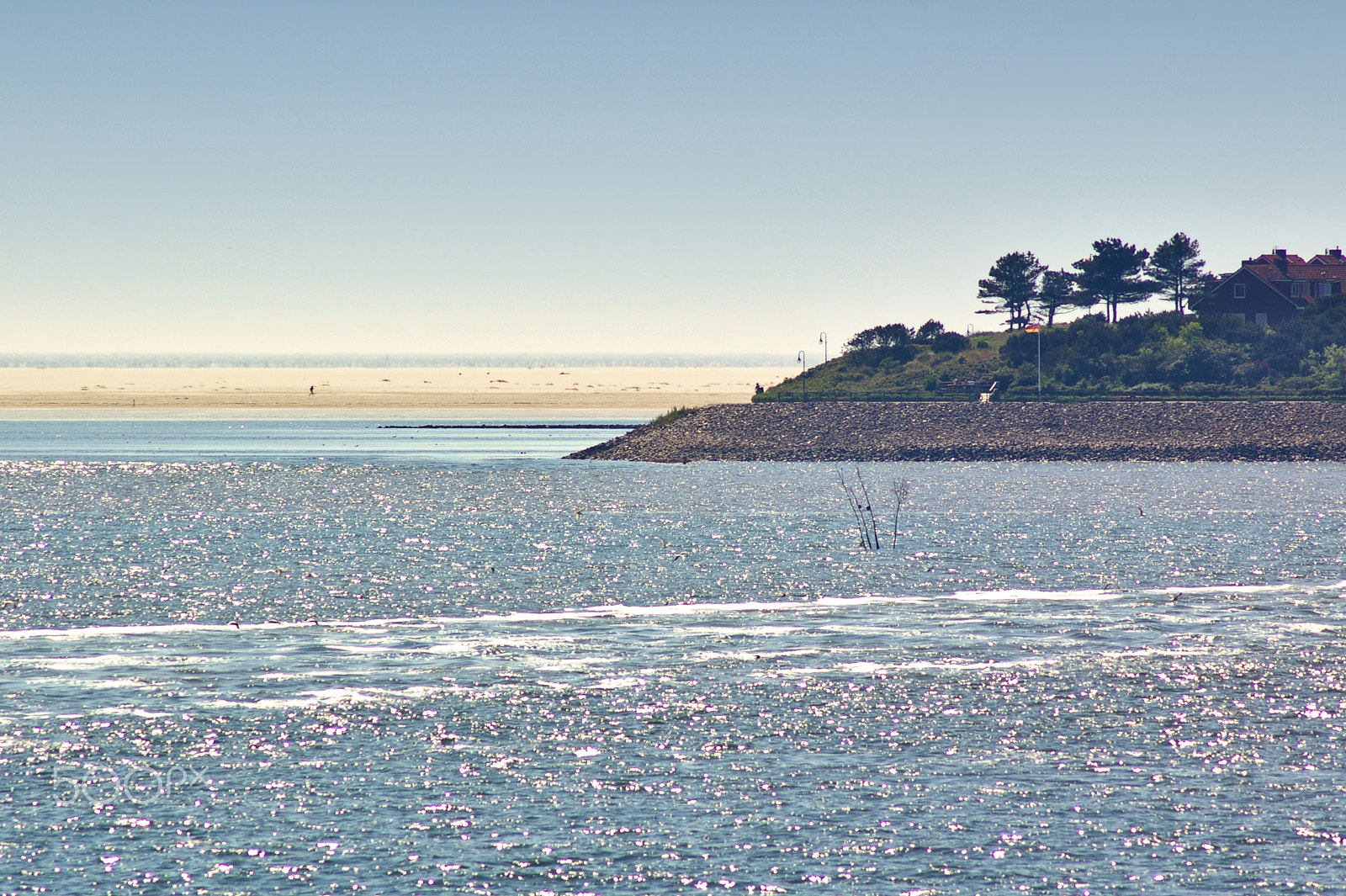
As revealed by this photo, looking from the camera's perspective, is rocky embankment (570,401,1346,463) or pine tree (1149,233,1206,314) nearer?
rocky embankment (570,401,1346,463)

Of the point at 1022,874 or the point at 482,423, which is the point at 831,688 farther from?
the point at 482,423

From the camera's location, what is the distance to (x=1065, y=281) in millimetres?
170125

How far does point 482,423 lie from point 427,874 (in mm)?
151811

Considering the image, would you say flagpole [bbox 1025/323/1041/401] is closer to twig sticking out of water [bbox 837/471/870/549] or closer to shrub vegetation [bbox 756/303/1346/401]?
shrub vegetation [bbox 756/303/1346/401]

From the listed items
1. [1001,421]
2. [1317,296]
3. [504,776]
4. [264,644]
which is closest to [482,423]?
[1001,421]

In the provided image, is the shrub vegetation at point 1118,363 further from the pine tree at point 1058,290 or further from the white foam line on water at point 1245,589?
the white foam line on water at point 1245,589

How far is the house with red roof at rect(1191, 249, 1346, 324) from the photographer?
157 metres

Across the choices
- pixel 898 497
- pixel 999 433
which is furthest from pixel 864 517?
pixel 999 433

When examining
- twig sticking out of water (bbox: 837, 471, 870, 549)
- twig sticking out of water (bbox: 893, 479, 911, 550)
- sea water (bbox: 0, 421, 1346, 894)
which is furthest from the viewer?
twig sticking out of water (bbox: 893, 479, 911, 550)

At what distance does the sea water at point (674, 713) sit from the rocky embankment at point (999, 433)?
56954mm

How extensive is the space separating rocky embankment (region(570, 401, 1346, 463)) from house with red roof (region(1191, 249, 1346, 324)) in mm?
46606

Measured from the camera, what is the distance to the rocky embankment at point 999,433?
341 ft

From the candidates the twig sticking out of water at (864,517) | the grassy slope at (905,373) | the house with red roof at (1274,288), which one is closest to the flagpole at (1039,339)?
the grassy slope at (905,373)

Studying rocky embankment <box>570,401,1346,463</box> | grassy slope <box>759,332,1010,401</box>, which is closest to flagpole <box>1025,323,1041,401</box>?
grassy slope <box>759,332,1010,401</box>
